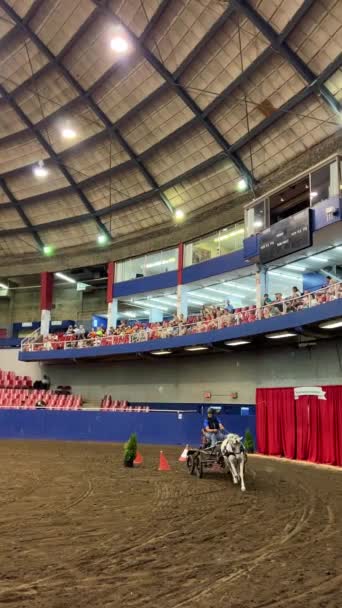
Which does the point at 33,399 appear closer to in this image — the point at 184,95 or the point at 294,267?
the point at 294,267

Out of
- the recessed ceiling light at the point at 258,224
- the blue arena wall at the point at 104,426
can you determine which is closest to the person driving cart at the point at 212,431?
the blue arena wall at the point at 104,426

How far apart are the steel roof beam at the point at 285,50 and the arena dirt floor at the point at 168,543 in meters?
18.1

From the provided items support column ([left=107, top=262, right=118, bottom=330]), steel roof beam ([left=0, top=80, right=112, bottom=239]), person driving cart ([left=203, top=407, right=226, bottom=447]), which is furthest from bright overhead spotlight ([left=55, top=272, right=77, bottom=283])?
person driving cart ([left=203, top=407, right=226, bottom=447])

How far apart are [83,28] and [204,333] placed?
59.8 ft

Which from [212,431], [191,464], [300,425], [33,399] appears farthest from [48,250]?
[212,431]

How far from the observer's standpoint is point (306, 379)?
943 inches

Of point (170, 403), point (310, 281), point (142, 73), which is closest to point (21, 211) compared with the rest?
point (142, 73)

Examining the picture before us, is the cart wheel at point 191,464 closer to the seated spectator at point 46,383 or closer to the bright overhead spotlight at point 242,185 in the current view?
the bright overhead spotlight at point 242,185

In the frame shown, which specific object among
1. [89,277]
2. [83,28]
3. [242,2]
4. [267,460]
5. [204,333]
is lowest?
[267,460]

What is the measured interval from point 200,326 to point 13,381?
1744cm

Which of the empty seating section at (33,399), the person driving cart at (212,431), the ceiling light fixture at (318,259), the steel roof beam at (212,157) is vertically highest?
the steel roof beam at (212,157)

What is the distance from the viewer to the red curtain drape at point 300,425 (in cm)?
1811

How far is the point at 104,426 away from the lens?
1135 inches

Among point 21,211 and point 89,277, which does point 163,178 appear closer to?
point 21,211
